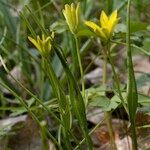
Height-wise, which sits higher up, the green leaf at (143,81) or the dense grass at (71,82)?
the dense grass at (71,82)

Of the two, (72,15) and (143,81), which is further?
(143,81)

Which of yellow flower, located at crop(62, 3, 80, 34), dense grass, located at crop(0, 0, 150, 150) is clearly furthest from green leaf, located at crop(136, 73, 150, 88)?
yellow flower, located at crop(62, 3, 80, 34)

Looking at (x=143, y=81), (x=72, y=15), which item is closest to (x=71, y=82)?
(x=72, y=15)

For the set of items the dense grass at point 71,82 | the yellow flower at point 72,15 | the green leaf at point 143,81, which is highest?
the yellow flower at point 72,15

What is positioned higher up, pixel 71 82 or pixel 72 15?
pixel 72 15

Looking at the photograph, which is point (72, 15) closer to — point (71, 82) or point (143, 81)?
point (71, 82)

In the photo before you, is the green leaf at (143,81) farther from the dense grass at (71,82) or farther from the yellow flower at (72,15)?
the yellow flower at (72,15)

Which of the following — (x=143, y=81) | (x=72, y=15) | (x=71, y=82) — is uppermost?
(x=72, y=15)

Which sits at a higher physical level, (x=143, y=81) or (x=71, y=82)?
(x=71, y=82)

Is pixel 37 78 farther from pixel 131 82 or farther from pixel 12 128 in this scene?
pixel 131 82

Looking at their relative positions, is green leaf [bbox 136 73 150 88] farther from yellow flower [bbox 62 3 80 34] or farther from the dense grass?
yellow flower [bbox 62 3 80 34]

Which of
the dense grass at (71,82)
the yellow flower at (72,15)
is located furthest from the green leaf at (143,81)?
the yellow flower at (72,15)

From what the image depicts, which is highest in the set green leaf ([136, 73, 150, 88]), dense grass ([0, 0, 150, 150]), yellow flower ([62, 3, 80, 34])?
yellow flower ([62, 3, 80, 34])
